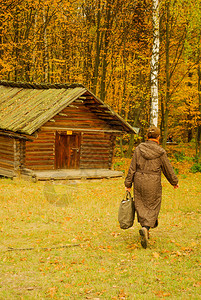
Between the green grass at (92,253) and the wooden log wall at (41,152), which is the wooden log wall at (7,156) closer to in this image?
the wooden log wall at (41,152)

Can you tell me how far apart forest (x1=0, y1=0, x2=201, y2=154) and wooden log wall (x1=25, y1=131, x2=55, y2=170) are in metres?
6.90

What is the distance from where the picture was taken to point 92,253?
7355mm

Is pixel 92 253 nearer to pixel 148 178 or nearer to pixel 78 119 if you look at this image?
pixel 148 178

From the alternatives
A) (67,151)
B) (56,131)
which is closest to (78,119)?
(56,131)

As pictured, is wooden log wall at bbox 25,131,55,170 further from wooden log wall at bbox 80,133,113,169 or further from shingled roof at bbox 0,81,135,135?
wooden log wall at bbox 80,133,113,169

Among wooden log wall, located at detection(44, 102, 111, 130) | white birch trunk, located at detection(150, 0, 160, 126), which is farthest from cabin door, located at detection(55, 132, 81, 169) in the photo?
white birch trunk, located at detection(150, 0, 160, 126)

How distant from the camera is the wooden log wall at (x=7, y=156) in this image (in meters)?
19.1

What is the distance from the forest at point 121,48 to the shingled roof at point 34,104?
3.40 m

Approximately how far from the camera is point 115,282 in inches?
233

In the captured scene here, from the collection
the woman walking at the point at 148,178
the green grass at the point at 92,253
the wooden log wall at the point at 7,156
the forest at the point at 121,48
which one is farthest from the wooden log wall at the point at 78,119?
the woman walking at the point at 148,178

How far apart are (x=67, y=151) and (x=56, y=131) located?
1284 mm

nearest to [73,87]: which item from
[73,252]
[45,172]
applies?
[45,172]

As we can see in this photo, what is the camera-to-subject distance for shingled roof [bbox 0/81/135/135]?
17984mm

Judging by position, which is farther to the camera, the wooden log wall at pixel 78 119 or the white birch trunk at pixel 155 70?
the wooden log wall at pixel 78 119
